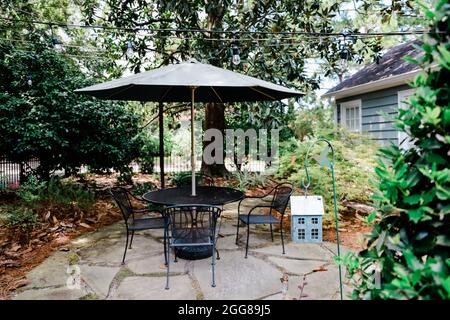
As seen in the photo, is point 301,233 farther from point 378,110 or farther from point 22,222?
point 378,110

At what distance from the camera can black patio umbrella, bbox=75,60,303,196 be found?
3023 mm

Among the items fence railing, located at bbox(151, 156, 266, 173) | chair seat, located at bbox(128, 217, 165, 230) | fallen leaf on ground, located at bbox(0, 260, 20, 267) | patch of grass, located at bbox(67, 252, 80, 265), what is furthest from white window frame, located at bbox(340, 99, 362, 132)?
fallen leaf on ground, located at bbox(0, 260, 20, 267)

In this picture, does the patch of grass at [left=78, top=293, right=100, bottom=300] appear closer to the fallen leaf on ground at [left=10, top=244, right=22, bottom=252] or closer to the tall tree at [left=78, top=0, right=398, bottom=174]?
the fallen leaf on ground at [left=10, top=244, right=22, bottom=252]

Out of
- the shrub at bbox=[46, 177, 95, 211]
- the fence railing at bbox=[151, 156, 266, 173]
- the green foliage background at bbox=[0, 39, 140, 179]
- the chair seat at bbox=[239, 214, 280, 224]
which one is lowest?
the chair seat at bbox=[239, 214, 280, 224]

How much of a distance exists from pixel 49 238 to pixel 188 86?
282 centimetres

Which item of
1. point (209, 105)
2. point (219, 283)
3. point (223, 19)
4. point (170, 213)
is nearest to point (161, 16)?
point (223, 19)

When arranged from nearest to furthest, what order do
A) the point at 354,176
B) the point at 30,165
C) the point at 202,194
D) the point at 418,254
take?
the point at 418,254, the point at 202,194, the point at 354,176, the point at 30,165

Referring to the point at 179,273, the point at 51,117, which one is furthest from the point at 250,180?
the point at 179,273

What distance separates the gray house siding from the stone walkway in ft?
15.6

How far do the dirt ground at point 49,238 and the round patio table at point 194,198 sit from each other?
138cm

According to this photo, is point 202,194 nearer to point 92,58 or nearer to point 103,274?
point 103,274

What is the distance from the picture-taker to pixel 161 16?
802 cm

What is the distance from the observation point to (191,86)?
3652 mm
